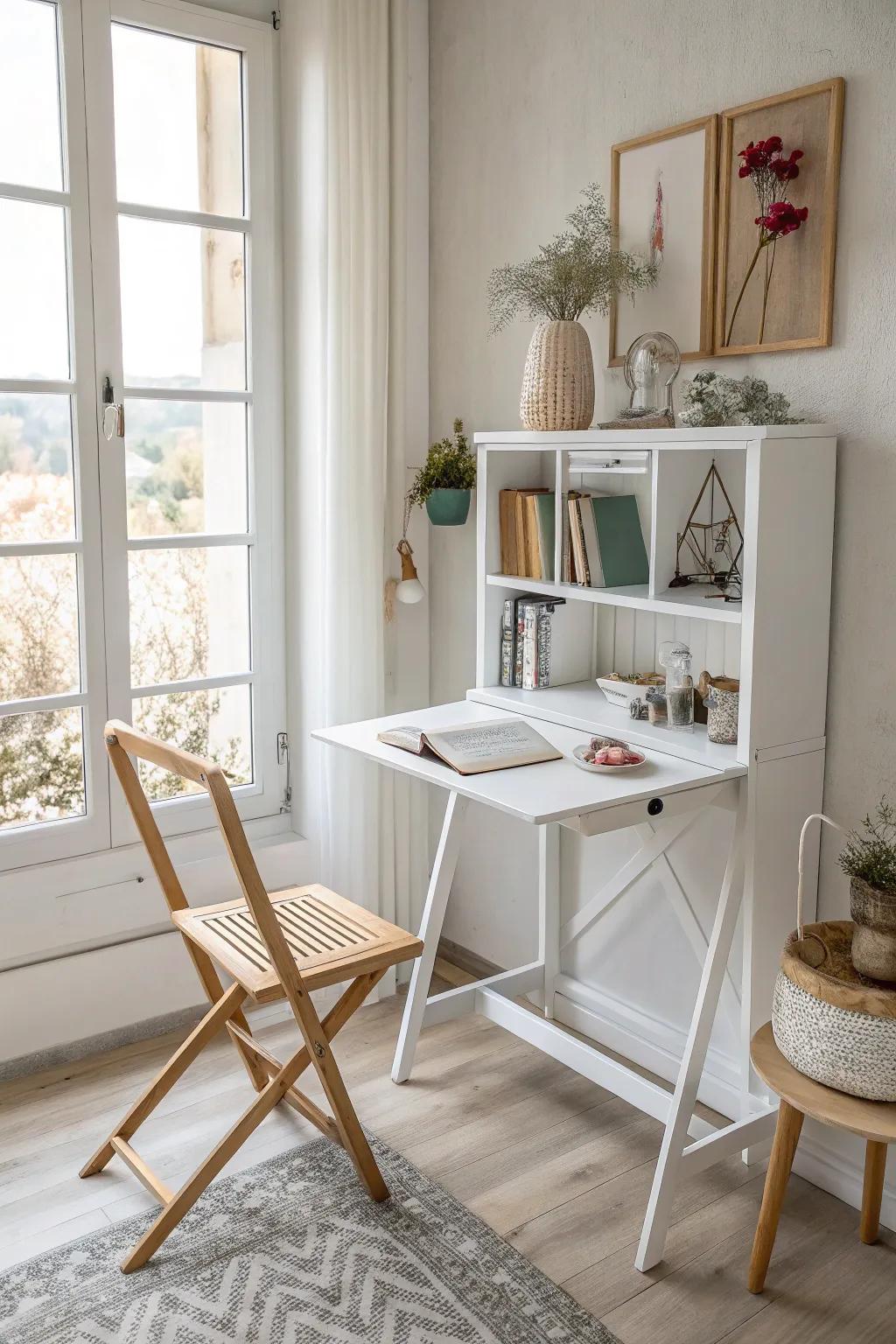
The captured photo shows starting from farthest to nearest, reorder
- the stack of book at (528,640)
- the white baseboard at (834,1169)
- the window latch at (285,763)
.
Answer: the window latch at (285,763) → the stack of book at (528,640) → the white baseboard at (834,1169)

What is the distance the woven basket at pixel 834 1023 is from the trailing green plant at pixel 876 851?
4.0 inches

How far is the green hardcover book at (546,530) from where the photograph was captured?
101 inches

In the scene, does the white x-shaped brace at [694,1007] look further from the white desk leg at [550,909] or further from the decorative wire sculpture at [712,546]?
the decorative wire sculpture at [712,546]

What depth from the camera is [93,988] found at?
108 inches

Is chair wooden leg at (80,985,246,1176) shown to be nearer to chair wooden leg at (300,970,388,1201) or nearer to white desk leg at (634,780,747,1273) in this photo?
chair wooden leg at (300,970,388,1201)

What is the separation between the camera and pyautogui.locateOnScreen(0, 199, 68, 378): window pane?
2.55m

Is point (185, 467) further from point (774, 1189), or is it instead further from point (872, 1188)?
point (872, 1188)

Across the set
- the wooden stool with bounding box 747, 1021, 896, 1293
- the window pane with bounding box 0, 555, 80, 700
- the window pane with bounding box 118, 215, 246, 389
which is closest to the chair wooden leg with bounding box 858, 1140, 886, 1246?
the wooden stool with bounding box 747, 1021, 896, 1293

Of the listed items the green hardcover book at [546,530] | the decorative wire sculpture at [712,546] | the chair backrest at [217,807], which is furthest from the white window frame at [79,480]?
the decorative wire sculpture at [712,546]

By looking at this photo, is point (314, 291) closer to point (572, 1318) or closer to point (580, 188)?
point (580, 188)

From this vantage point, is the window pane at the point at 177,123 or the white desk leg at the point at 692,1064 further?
the window pane at the point at 177,123

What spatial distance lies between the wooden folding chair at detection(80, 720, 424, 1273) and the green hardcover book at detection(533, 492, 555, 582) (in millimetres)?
856

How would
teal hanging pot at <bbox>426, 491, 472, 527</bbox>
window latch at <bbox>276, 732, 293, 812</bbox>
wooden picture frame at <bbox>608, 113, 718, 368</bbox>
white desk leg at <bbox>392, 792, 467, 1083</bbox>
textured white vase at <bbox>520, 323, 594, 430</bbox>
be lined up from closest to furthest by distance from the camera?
wooden picture frame at <bbox>608, 113, 718, 368</bbox>, textured white vase at <bbox>520, 323, 594, 430</bbox>, white desk leg at <bbox>392, 792, 467, 1083</bbox>, teal hanging pot at <bbox>426, 491, 472, 527</bbox>, window latch at <bbox>276, 732, 293, 812</bbox>

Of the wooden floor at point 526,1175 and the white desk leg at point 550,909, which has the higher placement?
the white desk leg at point 550,909
